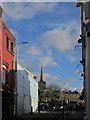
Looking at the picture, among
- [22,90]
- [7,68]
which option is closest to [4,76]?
[7,68]

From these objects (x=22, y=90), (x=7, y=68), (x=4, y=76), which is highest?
(x=7, y=68)

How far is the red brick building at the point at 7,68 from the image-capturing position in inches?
1508

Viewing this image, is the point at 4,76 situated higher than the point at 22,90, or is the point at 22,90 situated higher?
the point at 4,76

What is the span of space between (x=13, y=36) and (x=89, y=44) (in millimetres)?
25734

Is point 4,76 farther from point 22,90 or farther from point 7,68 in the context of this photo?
point 22,90

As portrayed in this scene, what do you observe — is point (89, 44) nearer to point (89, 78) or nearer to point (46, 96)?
point (89, 78)

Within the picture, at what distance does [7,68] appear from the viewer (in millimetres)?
42219

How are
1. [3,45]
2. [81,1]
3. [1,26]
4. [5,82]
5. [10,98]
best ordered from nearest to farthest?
[81,1], [1,26], [3,45], [5,82], [10,98]

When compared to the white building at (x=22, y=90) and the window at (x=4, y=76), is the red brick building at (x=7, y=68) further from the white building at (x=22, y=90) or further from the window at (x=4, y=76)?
the white building at (x=22, y=90)

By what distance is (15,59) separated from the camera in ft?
153

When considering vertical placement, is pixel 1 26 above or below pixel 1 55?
above

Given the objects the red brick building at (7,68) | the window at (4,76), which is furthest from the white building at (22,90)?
the window at (4,76)

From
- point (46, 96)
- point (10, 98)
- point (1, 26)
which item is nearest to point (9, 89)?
point (10, 98)

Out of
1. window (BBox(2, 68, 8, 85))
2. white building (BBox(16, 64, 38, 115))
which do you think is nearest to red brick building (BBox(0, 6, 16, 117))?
window (BBox(2, 68, 8, 85))
